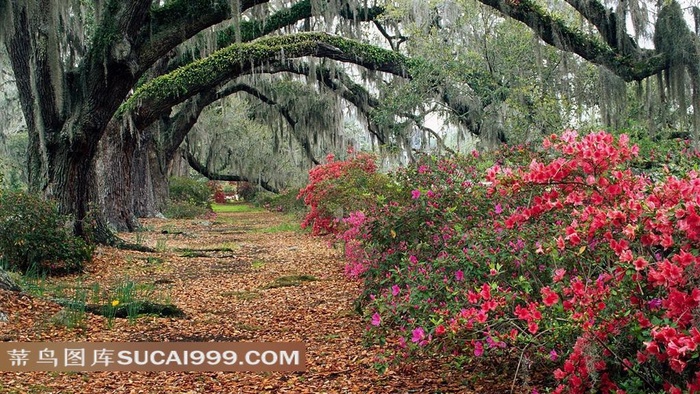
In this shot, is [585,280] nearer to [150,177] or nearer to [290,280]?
[290,280]

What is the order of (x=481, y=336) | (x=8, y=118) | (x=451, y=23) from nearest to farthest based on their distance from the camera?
(x=481, y=336) < (x=451, y=23) < (x=8, y=118)

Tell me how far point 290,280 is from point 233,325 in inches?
71.3

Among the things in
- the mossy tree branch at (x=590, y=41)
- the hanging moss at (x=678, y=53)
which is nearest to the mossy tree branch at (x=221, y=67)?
the mossy tree branch at (x=590, y=41)

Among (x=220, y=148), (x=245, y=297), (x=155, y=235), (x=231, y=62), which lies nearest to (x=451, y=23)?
(x=231, y=62)

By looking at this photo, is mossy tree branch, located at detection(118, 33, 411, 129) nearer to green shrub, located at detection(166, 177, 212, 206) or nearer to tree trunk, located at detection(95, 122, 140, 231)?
tree trunk, located at detection(95, 122, 140, 231)

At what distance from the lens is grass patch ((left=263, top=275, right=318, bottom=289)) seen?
6.04 metres

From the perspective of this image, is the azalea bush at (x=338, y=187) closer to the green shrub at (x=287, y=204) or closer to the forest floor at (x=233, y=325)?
the forest floor at (x=233, y=325)

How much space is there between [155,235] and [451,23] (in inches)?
263

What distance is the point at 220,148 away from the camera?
25188 millimetres

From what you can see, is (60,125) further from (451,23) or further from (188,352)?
(451,23)

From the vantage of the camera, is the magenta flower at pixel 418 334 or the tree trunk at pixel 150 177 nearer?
the magenta flower at pixel 418 334

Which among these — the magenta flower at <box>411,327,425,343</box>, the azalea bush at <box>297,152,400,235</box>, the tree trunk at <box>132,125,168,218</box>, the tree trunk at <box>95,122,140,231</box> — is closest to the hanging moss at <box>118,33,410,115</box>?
the tree trunk at <box>95,122,140,231</box>

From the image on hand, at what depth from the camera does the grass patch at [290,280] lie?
19.8 feet

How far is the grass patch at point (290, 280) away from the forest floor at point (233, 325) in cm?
1
